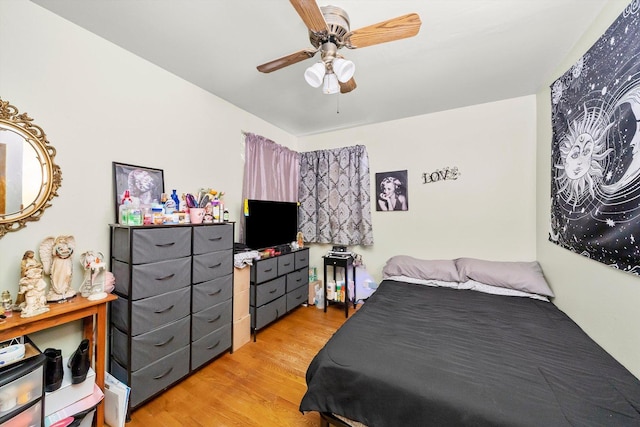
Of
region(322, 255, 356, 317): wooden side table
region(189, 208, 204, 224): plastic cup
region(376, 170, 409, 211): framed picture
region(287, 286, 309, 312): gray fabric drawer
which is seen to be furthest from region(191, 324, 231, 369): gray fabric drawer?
region(376, 170, 409, 211): framed picture

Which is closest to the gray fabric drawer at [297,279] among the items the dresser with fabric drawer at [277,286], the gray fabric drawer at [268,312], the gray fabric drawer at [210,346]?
the dresser with fabric drawer at [277,286]

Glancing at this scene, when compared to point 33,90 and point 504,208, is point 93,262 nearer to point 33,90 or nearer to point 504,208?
point 33,90

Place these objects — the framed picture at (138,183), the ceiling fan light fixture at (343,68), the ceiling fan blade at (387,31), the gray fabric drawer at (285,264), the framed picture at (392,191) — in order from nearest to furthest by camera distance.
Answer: the ceiling fan blade at (387,31), the ceiling fan light fixture at (343,68), the framed picture at (138,183), the gray fabric drawer at (285,264), the framed picture at (392,191)

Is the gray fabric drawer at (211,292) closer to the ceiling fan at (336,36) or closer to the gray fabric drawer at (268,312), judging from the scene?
the gray fabric drawer at (268,312)

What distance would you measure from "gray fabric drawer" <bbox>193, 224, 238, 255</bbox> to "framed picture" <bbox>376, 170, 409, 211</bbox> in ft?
6.51

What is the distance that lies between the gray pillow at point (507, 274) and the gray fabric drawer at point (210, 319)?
7.82 feet

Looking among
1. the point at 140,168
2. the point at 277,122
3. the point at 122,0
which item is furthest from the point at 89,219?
the point at 277,122

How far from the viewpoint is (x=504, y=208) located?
8.75ft

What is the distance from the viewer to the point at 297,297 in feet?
10.3

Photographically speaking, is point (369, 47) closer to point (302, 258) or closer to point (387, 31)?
point (387, 31)

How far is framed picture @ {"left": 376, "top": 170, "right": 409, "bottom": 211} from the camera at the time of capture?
3145 mm

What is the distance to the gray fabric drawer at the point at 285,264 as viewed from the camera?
285cm

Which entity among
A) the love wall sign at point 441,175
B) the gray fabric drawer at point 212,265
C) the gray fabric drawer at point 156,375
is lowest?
the gray fabric drawer at point 156,375

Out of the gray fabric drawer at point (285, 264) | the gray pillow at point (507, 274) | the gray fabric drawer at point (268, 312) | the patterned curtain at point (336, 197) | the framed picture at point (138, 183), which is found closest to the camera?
the framed picture at point (138, 183)
